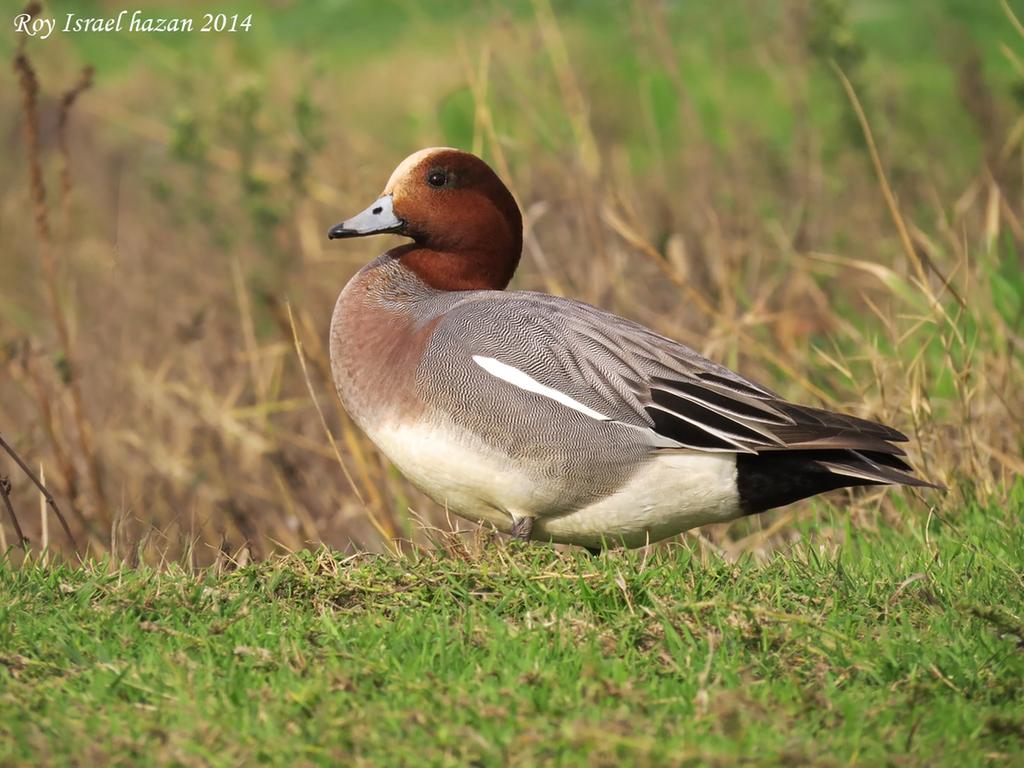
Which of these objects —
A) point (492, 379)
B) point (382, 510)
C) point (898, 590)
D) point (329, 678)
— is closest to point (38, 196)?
point (382, 510)

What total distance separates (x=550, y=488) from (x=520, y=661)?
934 millimetres

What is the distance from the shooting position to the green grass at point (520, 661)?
2490 millimetres

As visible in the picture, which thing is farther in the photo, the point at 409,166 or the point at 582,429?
the point at 409,166

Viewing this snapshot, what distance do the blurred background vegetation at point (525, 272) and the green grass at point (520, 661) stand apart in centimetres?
106

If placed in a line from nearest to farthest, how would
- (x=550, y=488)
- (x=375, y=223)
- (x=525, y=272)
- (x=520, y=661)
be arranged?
(x=520, y=661) → (x=550, y=488) → (x=375, y=223) → (x=525, y=272)

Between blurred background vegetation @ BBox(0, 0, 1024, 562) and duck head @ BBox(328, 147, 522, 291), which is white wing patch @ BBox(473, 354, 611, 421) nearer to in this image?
duck head @ BBox(328, 147, 522, 291)

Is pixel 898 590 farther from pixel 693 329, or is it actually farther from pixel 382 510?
pixel 693 329

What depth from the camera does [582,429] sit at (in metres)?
3.72

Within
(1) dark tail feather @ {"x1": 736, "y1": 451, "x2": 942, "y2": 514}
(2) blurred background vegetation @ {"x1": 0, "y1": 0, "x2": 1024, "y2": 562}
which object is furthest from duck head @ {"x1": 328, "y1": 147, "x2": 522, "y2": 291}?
(1) dark tail feather @ {"x1": 736, "y1": 451, "x2": 942, "y2": 514}

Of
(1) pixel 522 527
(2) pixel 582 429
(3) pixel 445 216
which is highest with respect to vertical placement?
(3) pixel 445 216

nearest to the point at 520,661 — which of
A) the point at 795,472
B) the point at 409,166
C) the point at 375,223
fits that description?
the point at 795,472

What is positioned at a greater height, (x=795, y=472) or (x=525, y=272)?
(x=525, y=272)

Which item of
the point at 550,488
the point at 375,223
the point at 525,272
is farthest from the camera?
the point at 525,272

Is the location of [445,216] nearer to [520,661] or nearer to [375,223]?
[375,223]
